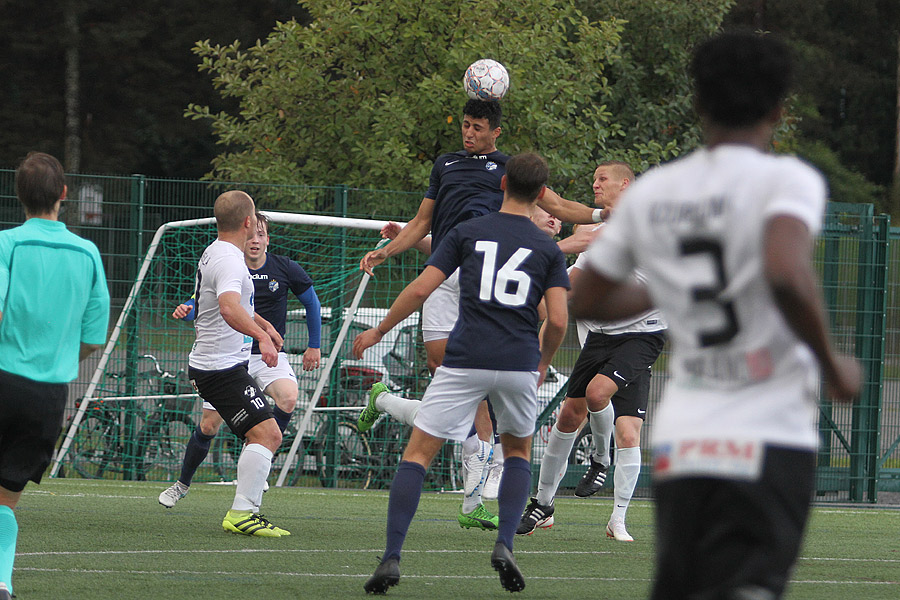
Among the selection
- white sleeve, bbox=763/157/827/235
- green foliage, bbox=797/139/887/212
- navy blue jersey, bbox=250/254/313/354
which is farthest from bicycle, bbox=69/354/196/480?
green foliage, bbox=797/139/887/212

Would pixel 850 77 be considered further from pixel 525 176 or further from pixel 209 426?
pixel 525 176

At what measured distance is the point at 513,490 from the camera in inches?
213

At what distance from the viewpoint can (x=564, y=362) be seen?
472 inches

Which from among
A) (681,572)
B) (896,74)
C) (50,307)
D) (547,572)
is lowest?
(547,572)

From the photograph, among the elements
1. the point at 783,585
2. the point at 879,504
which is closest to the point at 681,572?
the point at 783,585

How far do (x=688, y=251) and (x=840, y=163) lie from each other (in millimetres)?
40928

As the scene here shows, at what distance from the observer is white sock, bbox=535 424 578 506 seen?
24.8ft

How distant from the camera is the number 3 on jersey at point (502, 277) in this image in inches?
206

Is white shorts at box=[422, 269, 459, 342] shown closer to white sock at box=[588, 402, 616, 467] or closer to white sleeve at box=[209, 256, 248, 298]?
white sock at box=[588, 402, 616, 467]

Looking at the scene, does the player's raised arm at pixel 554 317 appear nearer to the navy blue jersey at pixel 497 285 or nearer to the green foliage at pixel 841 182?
the navy blue jersey at pixel 497 285

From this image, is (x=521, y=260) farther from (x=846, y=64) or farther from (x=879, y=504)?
(x=846, y=64)

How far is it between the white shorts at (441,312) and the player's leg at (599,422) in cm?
100

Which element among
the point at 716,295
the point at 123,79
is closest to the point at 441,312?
the point at 716,295

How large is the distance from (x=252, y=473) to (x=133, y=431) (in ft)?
16.9
